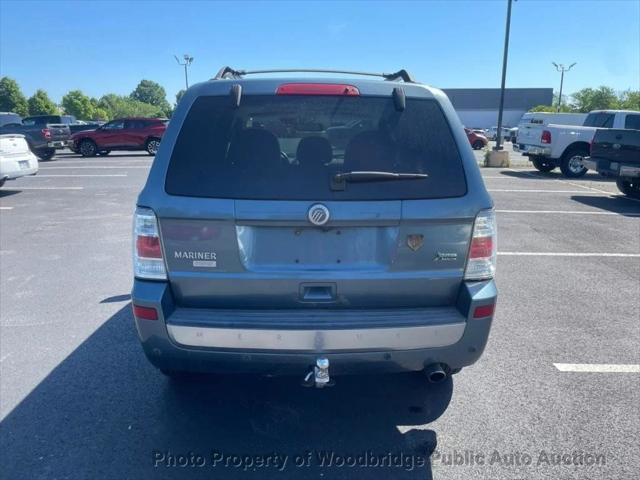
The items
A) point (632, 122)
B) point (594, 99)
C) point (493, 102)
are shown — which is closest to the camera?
point (632, 122)

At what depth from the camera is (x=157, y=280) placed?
108 inches

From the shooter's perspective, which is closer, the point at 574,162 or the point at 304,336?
the point at 304,336

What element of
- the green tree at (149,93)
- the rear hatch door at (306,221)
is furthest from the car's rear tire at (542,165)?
the green tree at (149,93)

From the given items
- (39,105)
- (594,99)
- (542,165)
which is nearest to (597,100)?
(594,99)

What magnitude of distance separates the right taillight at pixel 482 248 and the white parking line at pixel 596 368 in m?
1.65

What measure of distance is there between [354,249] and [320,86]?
926mm

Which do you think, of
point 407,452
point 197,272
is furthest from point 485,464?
point 197,272

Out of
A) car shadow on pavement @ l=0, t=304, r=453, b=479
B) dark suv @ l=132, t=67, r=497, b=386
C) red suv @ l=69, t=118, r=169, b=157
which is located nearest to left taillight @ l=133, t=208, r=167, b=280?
dark suv @ l=132, t=67, r=497, b=386

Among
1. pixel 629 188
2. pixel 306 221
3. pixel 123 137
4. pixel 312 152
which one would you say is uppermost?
pixel 312 152

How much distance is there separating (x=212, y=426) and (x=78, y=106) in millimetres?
95954

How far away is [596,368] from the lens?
398cm

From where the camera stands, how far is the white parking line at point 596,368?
394 cm

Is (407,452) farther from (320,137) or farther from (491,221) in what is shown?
(320,137)

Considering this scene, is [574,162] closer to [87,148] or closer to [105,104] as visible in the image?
[87,148]
